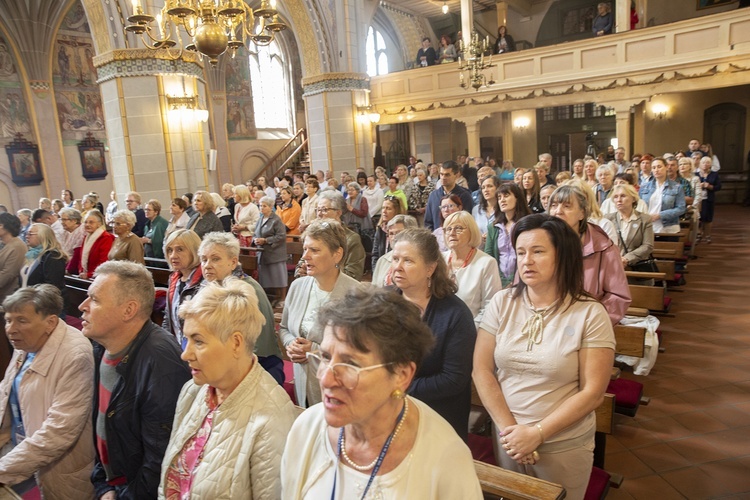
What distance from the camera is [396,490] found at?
4.09 ft

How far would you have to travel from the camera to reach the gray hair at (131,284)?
2.23 m

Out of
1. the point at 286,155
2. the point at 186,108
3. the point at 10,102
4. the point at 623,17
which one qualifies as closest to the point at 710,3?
the point at 623,17

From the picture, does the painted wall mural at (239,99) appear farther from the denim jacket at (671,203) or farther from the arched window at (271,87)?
the denim jacket at (671,203)

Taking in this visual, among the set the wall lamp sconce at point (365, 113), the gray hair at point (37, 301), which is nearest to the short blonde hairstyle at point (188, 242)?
the gray hair at point (37, 301)

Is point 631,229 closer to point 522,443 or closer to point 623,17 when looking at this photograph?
point 522,443

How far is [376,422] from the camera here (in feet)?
4.26

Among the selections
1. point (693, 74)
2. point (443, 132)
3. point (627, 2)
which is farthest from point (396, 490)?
point (443, 132)

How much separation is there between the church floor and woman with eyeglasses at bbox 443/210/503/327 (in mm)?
1228

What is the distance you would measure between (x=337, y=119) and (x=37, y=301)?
11006 mm

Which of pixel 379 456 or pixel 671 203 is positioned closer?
pixel 379 456

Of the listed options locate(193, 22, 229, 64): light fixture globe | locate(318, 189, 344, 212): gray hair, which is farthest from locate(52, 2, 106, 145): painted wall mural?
locate(318, 189, 344, 212): gray hair

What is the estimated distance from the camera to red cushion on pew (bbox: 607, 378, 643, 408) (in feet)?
9.66

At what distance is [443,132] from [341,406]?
1829cm

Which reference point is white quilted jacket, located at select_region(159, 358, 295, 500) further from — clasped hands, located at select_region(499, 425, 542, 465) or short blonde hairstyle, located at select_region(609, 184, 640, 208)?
short blonde hairstyle, located at select_region(609, 184, 640, 208)
